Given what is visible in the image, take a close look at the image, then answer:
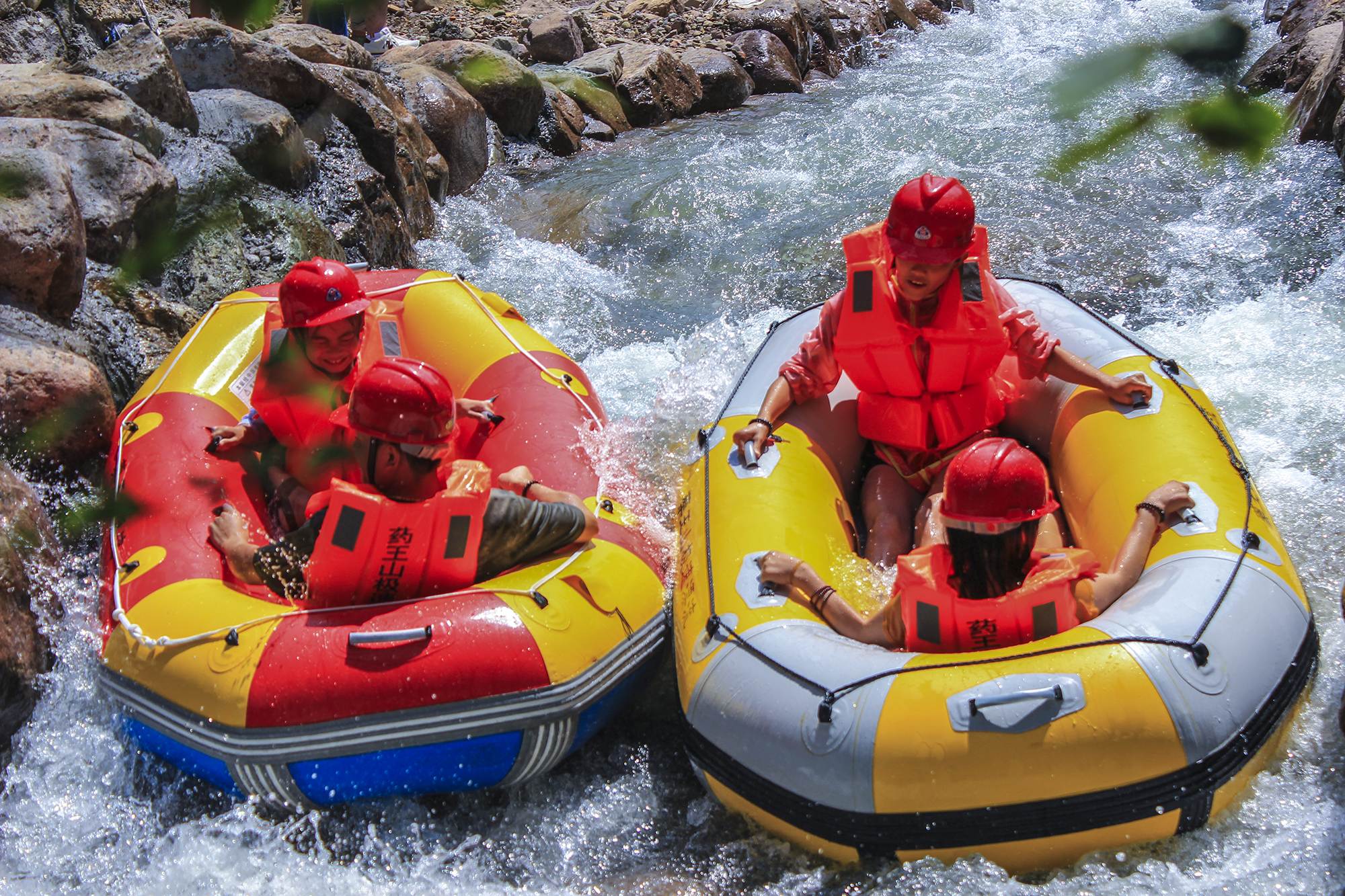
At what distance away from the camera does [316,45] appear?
6.48 meters

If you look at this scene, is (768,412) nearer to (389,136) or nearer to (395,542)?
(395,542)

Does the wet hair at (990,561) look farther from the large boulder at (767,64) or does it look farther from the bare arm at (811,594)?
the large boulder at (767,64)

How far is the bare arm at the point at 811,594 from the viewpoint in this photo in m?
2.88

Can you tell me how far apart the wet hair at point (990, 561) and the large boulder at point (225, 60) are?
4927 millimetres

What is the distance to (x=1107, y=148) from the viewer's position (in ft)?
2.28

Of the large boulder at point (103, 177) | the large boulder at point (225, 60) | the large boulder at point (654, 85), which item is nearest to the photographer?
the large boulder at point (103, 177)

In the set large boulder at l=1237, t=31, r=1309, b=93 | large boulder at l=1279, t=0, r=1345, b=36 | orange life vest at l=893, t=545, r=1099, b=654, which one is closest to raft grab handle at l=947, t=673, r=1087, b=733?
orange life vest at l=893, t=545, r=1099, b=654

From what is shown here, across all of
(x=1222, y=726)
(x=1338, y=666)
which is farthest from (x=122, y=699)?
(x=1338, y=666)

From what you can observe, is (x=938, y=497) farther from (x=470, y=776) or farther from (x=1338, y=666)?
(x=470, y=776)

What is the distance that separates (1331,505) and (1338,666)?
1010 millimetres

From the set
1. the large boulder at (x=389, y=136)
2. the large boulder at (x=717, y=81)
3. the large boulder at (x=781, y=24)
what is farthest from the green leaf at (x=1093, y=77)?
the large boulder at (x=781, y=24)

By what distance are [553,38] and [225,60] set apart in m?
4.39

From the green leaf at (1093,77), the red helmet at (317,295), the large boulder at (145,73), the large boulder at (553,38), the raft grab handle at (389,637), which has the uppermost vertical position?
the green leaf at (1093,77)

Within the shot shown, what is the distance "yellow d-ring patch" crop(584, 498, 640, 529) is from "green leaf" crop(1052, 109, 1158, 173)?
2667 mm
